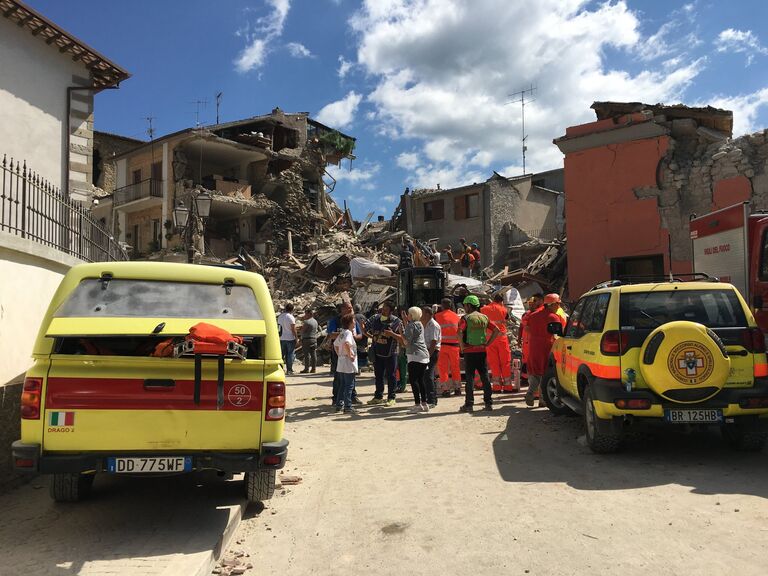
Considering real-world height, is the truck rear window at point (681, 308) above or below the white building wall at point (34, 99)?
below

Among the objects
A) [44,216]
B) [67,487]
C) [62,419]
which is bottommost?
[67,487]

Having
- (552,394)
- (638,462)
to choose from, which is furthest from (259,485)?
(552,394)

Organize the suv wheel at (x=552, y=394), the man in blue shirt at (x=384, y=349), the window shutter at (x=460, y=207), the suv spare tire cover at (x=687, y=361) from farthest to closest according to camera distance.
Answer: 1. the window shutter at (x=460, y=207)
2. the man in blue shirt at (x=384, y=349)
3. the suv wheel at (x=552, y=394)
4. the suv spare tire cover at (x=687, y=361)

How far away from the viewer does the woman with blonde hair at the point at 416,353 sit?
359 inches

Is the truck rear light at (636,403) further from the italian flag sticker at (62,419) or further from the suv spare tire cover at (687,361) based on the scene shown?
the italian flag sticker at (62,419)

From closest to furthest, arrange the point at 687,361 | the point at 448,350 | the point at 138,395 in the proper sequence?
the point at 138,395 → the point at 687,361 → the point at 448,350

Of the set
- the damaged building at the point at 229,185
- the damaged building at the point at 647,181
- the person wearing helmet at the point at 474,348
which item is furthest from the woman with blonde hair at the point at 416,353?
the damaged building at the point at 229,185

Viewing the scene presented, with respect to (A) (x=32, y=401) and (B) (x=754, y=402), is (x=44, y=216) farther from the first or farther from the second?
(B) (x=754, y=402)

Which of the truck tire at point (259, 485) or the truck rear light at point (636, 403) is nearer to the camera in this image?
the truck tire at point (259, 485)

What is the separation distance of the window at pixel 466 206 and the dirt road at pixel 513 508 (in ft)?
97.3

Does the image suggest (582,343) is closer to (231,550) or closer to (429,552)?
(429,552)

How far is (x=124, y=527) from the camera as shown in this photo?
13.8 feet

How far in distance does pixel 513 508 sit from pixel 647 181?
13673 mm

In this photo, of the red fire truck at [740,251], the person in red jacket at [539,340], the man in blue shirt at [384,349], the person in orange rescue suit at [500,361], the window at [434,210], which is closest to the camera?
the red fire truck at [740,251]
